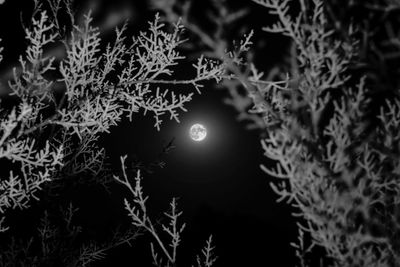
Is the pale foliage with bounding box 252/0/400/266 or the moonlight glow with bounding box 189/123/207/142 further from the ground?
the moonlight glow with bounding box 189/123/207/142

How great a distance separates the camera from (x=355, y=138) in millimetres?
3152

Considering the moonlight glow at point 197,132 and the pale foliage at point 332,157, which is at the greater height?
the moonlight glow at point 197,132

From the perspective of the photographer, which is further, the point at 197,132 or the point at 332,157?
the point at 197,132

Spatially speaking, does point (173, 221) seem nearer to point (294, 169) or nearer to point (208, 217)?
point (294, 169)

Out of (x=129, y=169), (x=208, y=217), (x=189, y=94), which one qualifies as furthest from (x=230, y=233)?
(x=189, y=94)

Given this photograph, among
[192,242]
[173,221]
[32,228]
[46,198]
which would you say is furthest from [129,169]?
[192,242]

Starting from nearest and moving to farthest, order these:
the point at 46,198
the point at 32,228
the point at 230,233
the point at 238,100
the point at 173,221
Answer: the point at 238,100, the point at 173,221, the point at 46,198, the point at 32,228, the point at 230,233

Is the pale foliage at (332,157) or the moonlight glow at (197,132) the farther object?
the moonlight glow at (197,132)

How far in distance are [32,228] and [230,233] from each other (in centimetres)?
1574

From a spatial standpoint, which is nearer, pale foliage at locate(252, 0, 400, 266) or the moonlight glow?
pale foliage at locate(252, 0, 400, 266)

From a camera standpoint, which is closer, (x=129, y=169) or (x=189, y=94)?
(x=189, y=94)

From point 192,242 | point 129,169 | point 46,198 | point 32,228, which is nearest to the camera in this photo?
point 46,198

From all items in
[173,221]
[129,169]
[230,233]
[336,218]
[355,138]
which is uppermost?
[129,169]

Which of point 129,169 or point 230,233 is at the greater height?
point 129,169
